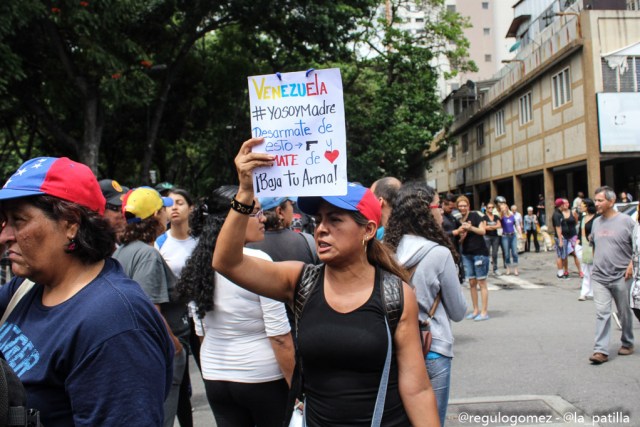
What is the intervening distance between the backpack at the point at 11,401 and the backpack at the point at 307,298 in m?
1.27

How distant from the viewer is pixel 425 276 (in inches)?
143

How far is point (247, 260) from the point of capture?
8.33ft

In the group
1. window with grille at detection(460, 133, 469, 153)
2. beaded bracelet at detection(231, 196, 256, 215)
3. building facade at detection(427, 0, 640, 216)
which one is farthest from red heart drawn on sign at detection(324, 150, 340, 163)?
window with grille at detection(460, 133, 469, 153)

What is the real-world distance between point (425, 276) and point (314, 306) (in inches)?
52.4

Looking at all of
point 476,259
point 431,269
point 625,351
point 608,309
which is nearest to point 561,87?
point 476,259

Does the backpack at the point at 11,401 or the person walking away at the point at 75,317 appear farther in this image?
the person walking away at the point at 75,317

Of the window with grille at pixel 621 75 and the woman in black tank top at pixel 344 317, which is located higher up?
the window with grille at pixel 621 75

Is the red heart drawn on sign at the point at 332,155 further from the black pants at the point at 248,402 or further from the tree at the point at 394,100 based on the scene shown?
the tree at the point at 394,100

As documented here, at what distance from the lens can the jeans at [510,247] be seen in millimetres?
15102

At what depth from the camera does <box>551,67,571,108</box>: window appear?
24.6 meters

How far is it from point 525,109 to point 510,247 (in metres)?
16.5

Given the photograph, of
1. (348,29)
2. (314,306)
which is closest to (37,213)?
(314,306)

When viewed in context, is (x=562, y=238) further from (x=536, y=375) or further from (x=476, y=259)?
(x=536, y=375)

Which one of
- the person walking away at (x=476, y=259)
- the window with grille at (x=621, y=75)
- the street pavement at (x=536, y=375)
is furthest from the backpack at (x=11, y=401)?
the window with grille at (x=621, y=75)
